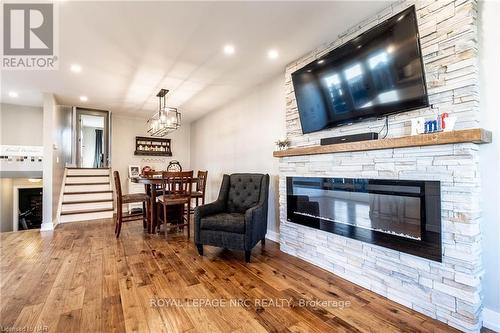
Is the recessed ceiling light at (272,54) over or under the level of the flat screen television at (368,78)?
over

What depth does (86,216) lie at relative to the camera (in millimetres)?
4934

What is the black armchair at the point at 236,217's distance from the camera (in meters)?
2.66

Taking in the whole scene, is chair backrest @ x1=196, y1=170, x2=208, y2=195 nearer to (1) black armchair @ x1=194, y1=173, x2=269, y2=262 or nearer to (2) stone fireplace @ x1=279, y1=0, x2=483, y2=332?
(1) black armchair @ x1=194, y1=173, x2=269, y2=262

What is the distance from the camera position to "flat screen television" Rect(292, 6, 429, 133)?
5.90 feet

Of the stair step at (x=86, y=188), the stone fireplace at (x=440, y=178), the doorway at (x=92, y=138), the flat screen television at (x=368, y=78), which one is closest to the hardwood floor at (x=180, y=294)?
the stone fireplace at (x=440, y=178)

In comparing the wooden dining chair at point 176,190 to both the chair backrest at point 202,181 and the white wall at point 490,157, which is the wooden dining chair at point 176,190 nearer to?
the chair backrest at point 202,181

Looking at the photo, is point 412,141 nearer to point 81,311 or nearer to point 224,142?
point 81,311

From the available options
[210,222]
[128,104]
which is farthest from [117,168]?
[210,222]

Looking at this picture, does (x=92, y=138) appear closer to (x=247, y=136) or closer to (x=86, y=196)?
(x=86, y=196)

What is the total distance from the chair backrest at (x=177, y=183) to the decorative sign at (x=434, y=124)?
2943 mm

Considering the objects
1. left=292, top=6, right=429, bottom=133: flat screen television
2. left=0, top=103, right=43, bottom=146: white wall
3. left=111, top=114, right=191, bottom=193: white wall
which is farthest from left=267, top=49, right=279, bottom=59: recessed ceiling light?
left=0, top=103, right=43, bottom=146: white wall

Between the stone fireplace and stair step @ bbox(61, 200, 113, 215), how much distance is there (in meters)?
5.15

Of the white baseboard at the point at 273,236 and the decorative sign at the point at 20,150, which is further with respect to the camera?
the decorative sign at the point at 20,150

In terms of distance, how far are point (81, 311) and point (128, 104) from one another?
428 cm
